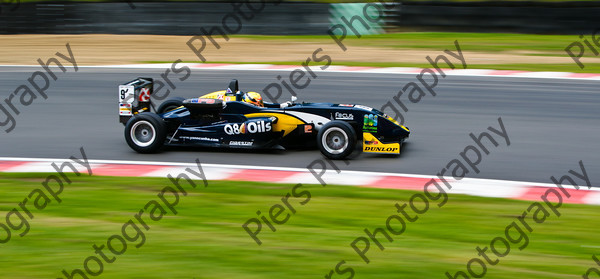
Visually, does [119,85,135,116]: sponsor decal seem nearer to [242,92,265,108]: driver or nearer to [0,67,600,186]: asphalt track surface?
[0,67,600,186]: asphalt track surface

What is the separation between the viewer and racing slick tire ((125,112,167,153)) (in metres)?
9.55

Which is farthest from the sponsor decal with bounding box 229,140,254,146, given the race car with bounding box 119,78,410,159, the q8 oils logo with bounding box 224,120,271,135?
the q8 oils logo with bounding box 224,120,271,135

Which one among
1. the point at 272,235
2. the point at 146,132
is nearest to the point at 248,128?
the point at 146,132

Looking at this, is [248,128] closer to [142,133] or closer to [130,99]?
[142,133]

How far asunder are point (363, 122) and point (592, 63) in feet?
31.7

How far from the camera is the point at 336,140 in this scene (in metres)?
9.27

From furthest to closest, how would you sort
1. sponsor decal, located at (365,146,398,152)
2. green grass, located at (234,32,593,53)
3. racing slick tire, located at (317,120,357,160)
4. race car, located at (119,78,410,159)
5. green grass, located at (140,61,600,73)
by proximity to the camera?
1. green grass, located at (234,32,593,53)
2. green grass, located at (140,61,600,73)
3. race car, located at (119,78,410,159)
4. sponsor decal, located at (365,146,398,152)
5. racing slick tire, located at (317,120,357,160)

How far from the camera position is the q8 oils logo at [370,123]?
9414mm

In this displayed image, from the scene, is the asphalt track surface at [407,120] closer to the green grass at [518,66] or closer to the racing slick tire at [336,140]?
the racing slick tire at [336,140]

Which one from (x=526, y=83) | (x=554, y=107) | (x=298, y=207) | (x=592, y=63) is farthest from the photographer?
(x=592, y=63)

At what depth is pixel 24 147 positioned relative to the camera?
10094 millimetres

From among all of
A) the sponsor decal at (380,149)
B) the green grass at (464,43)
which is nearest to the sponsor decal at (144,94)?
the sponsor decal at (380,149)

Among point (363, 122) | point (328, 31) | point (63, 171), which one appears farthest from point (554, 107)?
point (328, 31)

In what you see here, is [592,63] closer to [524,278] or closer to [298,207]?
[298,207]
